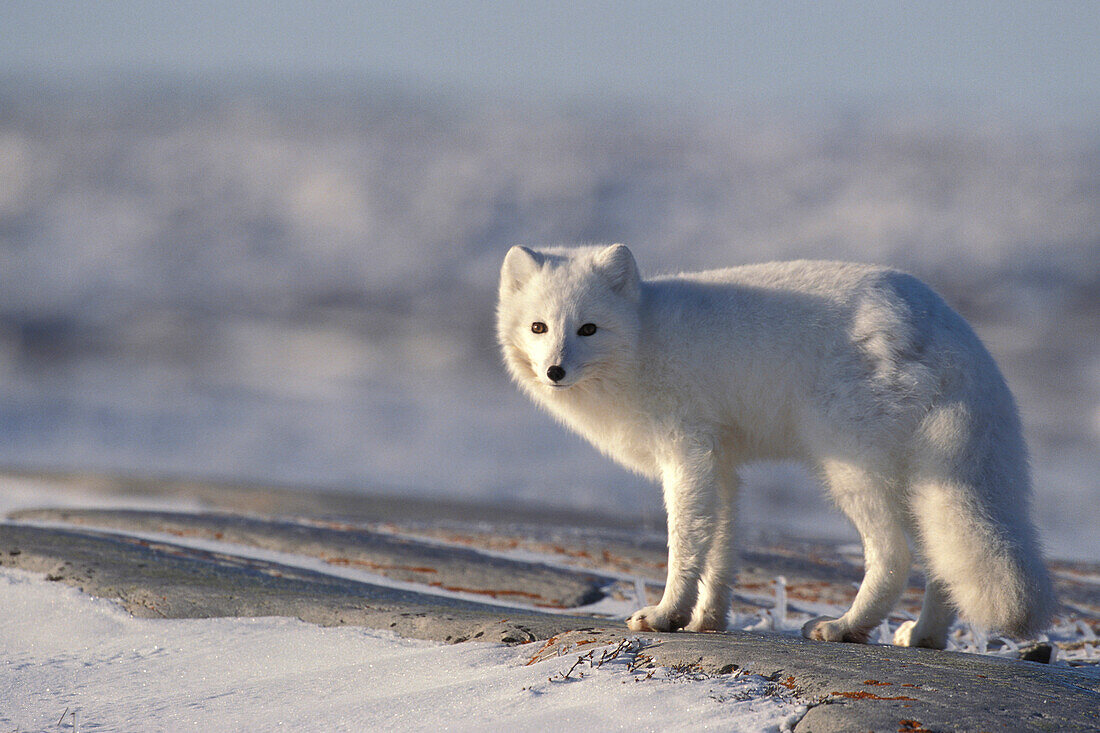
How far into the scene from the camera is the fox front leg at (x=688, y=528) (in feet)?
13.8

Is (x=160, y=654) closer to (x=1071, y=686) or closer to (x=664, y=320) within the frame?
(x=664, y=320)

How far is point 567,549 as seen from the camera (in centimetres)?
940

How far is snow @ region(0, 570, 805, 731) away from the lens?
2.68 m

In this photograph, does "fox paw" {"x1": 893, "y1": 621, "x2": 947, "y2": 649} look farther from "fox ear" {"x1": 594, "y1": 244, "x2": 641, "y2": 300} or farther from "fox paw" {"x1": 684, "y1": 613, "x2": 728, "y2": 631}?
"fox ear" {"x1": 594, "y1": 244, "x2": 641, "y2": 300}

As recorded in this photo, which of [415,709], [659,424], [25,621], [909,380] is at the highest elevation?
[909,380]

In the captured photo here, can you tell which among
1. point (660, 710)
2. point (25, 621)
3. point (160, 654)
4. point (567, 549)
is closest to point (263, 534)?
point (567, 549)

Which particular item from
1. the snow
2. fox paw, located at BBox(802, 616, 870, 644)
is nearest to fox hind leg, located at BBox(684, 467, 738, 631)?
fox paw, located at BBox(802, 616, 870, 644)

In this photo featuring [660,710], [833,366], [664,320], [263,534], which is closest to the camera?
[660,710]

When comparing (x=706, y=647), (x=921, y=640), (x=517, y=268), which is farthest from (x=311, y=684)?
(x=921, y=640)

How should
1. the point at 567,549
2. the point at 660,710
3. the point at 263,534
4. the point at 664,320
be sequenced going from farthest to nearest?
the point at 567,549 → the point at 263,534 → the point at 664,320 → the point at 660,710

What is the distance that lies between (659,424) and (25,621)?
3.26 m

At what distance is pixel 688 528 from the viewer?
4.22m

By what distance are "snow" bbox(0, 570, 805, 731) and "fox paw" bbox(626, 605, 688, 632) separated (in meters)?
0.82

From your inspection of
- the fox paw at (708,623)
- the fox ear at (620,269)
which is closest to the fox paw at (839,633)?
the fox paw at (708,623)
